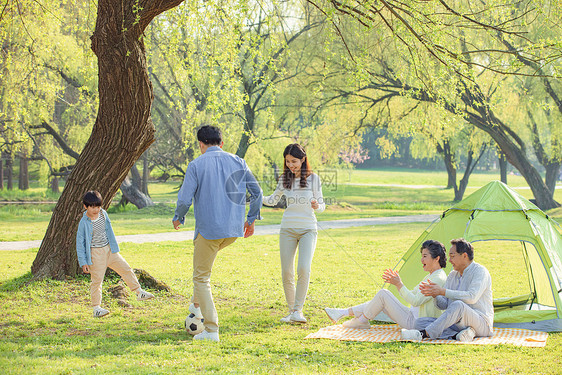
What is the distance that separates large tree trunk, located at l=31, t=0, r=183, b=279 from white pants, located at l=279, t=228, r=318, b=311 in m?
2.60

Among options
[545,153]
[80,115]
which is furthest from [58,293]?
[545,153]

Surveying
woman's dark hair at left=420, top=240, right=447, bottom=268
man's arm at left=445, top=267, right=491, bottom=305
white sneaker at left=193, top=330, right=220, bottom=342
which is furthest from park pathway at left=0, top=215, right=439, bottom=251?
man's arm at left=445, top=267, right=491, bottom=305

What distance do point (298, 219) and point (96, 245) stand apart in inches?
85.7

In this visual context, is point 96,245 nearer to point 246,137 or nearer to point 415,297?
point 415,297

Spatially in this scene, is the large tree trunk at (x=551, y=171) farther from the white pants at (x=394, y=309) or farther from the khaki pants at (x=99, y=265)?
the khaki pants at (x=99, y=265)

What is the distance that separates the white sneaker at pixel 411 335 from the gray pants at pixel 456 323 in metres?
0.11

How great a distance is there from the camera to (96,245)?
604 centimetres

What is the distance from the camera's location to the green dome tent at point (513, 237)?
600cm

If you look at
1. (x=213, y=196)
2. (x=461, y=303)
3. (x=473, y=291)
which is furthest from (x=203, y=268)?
(x=473, y=291)

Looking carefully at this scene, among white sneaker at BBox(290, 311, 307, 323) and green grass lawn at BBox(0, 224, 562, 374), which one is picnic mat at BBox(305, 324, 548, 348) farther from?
white sneaker at BBox(290, 311, 307, 323)

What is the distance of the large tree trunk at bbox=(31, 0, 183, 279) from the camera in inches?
267

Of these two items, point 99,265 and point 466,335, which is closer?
point 466,335

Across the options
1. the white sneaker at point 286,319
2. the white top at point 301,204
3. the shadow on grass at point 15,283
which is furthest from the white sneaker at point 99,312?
the white top at point 301,204

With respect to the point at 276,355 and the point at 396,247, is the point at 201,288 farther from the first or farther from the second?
the point at 396,247
